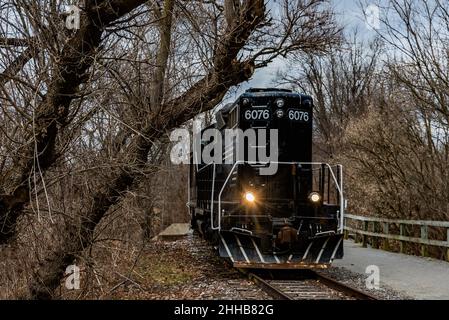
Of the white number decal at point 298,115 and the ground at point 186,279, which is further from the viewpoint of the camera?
the white number decal at point 298,115

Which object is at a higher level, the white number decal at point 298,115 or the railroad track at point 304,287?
the white number decal at point 298,115

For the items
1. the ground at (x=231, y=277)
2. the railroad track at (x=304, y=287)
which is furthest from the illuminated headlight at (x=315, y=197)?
the ground at (x=231, y=277)

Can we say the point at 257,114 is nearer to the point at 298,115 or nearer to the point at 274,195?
the point at 298,115

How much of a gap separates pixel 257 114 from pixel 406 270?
4.80m

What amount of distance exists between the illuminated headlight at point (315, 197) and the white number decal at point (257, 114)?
72.6 inches

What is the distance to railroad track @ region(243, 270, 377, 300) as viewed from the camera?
8.95m

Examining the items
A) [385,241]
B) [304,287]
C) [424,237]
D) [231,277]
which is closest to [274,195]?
[231,277]

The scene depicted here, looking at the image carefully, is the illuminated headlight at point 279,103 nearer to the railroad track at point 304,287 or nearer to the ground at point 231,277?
the railroad track at point 304,287

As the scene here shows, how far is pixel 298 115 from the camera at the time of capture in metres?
11.9

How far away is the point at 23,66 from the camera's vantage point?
7.21m

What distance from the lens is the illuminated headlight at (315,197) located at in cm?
1138

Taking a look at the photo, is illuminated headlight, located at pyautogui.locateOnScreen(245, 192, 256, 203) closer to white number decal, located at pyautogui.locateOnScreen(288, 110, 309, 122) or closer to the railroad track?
the railroad track

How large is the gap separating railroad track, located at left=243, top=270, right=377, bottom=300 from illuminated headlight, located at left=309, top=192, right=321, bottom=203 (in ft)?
4.89

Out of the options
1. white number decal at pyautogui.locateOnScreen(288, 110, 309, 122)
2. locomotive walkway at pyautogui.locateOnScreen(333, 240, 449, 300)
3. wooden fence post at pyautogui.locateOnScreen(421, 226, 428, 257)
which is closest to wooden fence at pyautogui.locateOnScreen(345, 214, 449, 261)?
wooden fence post at pyautogui.locateOnScreen(421, 226, 428, 257)
